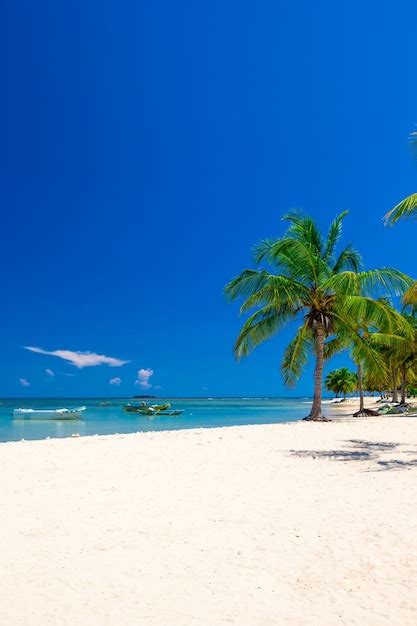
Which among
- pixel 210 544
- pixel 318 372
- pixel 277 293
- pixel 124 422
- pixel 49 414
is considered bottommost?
pixel 124 422

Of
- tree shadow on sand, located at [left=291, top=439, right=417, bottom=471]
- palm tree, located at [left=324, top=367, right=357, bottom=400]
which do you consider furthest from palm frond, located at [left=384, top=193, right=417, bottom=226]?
palm tree, located at [left=324, top=367, right=357, bottom=400]

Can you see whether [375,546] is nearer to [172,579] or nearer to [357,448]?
[172,579]

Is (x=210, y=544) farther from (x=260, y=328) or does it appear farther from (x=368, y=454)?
(x=260, y=328)

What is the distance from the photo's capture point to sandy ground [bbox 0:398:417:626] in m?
2.96

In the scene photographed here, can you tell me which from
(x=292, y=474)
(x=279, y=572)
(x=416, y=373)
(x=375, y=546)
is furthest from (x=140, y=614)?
(x=416, y=373)

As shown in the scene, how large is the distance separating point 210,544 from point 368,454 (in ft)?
18.7

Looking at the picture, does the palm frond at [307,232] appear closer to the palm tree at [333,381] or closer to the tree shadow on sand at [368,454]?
the tree shadow on sand at [368,454]

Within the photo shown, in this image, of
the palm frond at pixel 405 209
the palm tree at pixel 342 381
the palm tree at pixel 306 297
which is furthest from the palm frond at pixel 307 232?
the palm tree at pixel 342 381

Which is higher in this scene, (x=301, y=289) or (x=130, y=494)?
(x=301, y=289)

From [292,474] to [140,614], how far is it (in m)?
4.36

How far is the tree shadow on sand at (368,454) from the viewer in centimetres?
756

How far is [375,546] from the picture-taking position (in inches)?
153

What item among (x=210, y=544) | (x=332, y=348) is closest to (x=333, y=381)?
(x=332, y=348)

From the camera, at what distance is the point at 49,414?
32625mm
